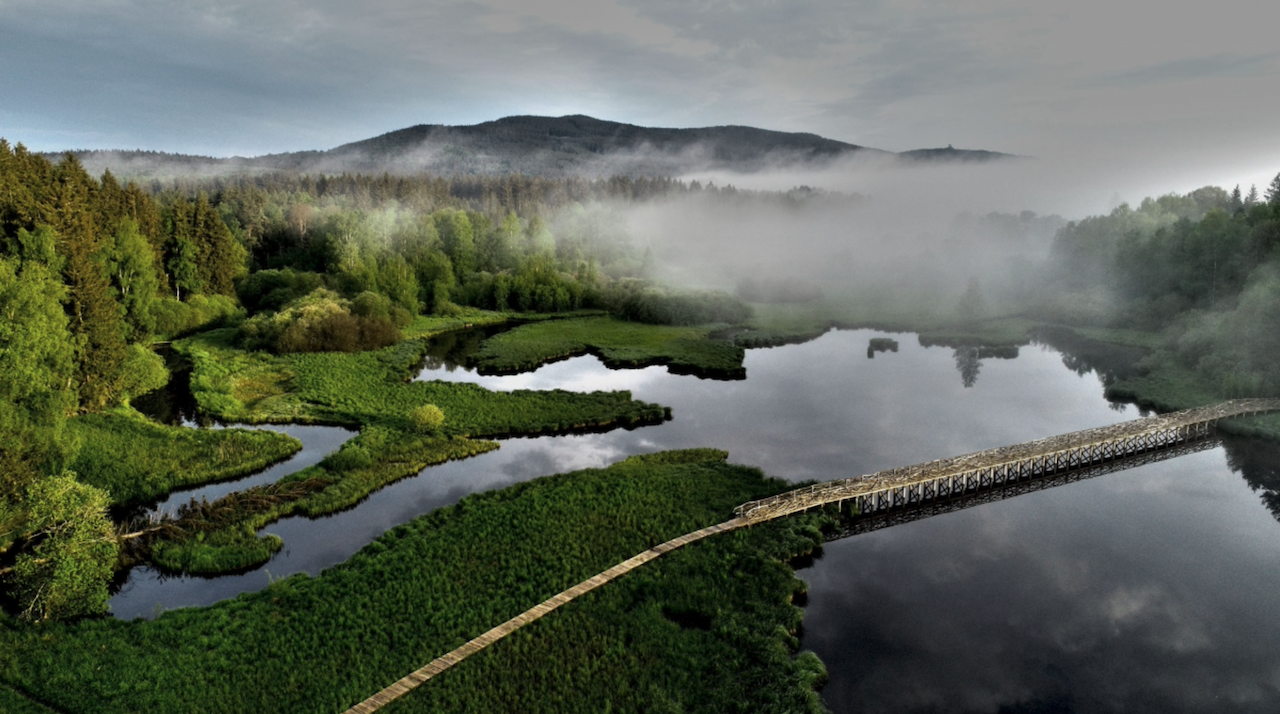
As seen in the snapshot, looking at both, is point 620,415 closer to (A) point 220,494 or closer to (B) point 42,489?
(A) point 220,494

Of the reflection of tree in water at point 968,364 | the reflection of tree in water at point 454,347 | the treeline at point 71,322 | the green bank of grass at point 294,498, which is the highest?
the treeline at point 71,322

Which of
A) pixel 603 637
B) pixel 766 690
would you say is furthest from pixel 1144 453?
pixel 603 637

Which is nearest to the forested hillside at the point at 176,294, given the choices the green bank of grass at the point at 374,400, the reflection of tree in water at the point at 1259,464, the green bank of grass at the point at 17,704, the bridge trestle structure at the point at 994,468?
the green bank of grass at the point at 374,400

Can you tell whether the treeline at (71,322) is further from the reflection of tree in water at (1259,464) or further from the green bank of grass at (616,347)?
the reflection of tree in water at (1259,464)

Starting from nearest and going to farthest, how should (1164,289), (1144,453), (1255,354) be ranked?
1. (1144,453)
2. (1255,354)
3. (1164,289)

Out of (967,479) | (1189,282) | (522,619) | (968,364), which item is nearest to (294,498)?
(522,619)
